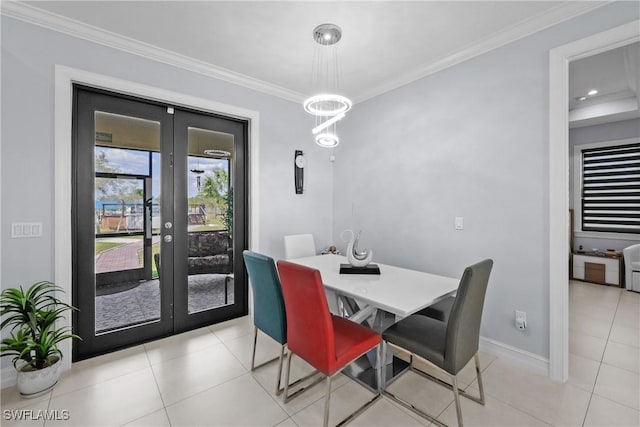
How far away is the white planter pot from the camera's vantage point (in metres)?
1.88

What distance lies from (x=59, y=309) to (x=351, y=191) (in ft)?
10.3

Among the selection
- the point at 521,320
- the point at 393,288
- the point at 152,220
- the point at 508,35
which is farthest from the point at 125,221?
the point at 508,35

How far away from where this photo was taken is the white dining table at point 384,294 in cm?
178

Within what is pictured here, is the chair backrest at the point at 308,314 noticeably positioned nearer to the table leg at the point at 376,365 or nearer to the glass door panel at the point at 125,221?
the table leg at the point at 376,365

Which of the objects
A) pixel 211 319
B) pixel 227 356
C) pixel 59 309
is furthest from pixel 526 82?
pixel 59 309

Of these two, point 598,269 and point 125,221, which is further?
point 598,269

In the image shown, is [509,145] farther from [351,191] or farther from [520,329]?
[351,191]

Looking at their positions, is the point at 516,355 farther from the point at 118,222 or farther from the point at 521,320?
the point at 118,222

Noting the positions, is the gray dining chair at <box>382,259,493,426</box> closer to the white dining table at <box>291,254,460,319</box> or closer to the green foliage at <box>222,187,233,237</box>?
the white dining table at <box>291,254,460,319</box>

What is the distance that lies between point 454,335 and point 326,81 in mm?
2886

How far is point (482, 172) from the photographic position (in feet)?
8.39

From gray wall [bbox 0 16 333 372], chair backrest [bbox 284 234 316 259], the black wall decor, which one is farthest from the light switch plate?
the black wall decor

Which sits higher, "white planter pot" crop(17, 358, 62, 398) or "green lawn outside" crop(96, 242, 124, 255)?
"green lawn outside" crop(96, 242, 124, 255)

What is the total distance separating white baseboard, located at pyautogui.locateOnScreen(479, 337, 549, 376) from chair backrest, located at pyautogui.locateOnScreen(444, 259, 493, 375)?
3.36 feet
